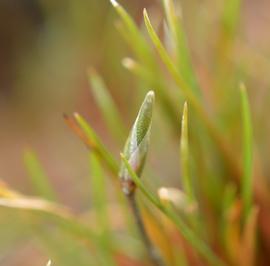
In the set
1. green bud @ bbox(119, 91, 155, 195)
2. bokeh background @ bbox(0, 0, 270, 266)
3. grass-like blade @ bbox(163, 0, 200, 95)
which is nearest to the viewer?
green bud @ bbox(119, 91, 155, 195)

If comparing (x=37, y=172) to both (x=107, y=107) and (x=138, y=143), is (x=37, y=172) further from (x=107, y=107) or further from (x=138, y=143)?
(x=138, y=143)

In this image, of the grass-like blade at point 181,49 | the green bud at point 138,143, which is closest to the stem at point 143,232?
the green bud at point 138,143

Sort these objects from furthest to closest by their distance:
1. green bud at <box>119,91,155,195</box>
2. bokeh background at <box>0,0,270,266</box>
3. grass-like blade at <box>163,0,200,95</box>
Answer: bokeh background at <box>0,0,270,266</box>
grass-like blade at <box>163,0,200,95</box>
green bud at <box>119,91,155,195</box>

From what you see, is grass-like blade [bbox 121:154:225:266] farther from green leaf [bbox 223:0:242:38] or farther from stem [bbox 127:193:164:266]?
green leaf [bbox 223:0:242:38]

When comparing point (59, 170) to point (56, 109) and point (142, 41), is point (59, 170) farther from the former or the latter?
point (142, 41)

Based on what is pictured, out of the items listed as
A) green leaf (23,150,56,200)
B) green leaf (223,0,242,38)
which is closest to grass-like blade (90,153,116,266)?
green leaf (23,150,56,200)
